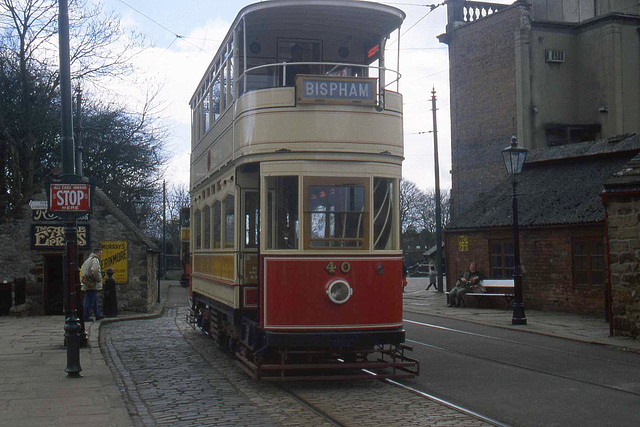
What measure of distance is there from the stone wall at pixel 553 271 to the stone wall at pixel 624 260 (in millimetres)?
5698

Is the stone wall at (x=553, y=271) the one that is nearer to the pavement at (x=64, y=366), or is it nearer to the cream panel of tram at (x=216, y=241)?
the pavement at (x=64, y=366)

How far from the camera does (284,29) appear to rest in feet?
42.5

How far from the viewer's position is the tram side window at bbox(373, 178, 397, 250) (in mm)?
11368

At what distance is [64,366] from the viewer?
1335 cm

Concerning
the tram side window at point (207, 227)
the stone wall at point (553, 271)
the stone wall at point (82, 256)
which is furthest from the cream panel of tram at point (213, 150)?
the stone wall at point (553, 271)

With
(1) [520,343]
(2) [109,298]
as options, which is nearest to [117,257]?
(2) [109,298]

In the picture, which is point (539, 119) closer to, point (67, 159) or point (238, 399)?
point (67, 159)

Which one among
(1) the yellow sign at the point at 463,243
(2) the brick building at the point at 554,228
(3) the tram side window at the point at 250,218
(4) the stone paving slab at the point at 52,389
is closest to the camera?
(4) the stone paving slab at the point at 52,389

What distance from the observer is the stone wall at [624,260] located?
16344mm

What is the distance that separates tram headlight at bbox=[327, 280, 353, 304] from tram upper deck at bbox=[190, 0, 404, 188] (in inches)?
64.6

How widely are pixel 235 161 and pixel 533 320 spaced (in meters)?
11.9

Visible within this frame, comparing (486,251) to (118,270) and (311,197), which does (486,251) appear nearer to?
(118,270)

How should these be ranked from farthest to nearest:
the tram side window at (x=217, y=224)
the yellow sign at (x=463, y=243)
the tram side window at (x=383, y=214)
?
the yellow sign at (x=463, y=243), the tram side window at (x=217, y=224), the tram side window at (x=383, y=214)

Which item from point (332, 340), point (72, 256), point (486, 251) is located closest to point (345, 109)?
point (332, 340)
